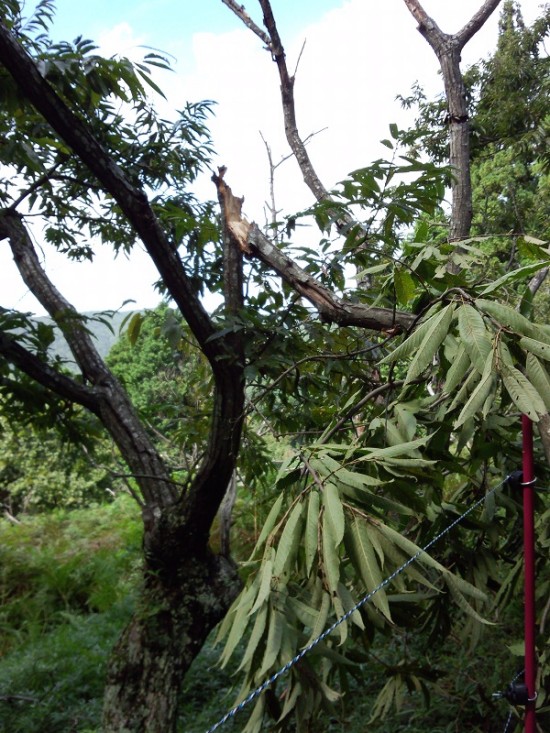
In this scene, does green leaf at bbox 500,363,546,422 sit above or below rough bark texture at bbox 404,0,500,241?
below

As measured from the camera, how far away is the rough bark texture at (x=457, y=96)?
2852mm

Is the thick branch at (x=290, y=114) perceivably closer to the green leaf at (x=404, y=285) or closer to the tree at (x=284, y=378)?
the tree at (x=284, y=378)

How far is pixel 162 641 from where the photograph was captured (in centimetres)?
270

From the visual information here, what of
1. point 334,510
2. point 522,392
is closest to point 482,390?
point 522,392

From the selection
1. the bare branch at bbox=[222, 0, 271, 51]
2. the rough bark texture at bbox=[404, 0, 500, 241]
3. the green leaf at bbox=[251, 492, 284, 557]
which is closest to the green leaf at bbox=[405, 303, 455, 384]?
the green leaf at bbox=[251, 492, 284, 557]

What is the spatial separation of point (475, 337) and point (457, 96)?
2329 millimetres

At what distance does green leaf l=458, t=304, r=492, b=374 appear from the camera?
0.97 metres

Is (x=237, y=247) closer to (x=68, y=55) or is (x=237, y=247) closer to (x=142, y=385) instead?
(x=68, y=55)

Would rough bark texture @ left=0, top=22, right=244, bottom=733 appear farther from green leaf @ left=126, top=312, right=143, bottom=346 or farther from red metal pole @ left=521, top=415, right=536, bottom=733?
red metal pole @ left=521, top=415, right=536, bottom=733

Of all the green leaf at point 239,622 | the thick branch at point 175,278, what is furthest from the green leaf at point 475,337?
the thick branch at point 175,278

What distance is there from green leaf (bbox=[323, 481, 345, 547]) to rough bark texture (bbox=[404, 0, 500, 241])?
1935 mm

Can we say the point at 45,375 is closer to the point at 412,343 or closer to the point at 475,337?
the point at 412,343

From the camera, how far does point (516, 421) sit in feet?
5.54

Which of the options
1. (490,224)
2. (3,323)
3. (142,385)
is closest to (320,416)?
(3,323)
